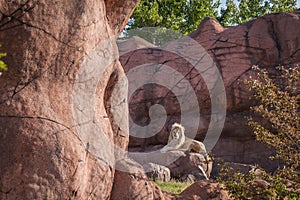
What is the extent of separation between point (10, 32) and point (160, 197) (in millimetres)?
2574

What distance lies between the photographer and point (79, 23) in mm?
4223

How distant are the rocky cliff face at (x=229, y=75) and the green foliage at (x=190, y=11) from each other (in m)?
6.93

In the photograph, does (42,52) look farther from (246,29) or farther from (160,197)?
(246,29)

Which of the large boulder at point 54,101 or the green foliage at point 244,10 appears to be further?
the green foliage at point 244,10

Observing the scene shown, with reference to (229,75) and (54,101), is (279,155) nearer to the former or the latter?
(54,101)

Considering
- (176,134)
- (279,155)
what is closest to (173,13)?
(176,134)

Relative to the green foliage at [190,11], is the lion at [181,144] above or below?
below

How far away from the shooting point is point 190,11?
2577 cm

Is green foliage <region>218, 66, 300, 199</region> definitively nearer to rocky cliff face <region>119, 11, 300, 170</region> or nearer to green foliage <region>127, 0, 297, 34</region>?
rocky cliff face <region>119, 11, 300, 170</region>

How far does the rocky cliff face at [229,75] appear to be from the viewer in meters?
15.8

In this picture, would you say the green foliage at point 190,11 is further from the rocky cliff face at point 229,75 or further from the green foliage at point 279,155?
the green foliage at point 279,155

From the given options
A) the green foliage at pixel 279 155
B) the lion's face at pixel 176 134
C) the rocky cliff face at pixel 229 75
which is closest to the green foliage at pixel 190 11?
the rocky cliff face at pixel 229 75

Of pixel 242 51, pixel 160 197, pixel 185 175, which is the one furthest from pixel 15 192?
pixel 242 51

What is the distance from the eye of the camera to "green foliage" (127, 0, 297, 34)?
2466cm
